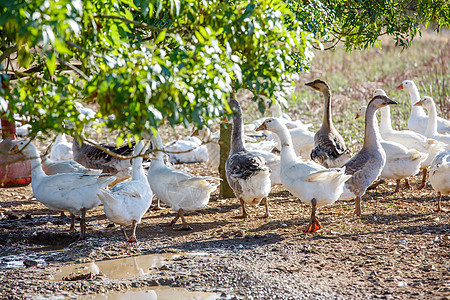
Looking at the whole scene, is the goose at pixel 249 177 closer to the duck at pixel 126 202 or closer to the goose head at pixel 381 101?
the duck at pixel 126 202

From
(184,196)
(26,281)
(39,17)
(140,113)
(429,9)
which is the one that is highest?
(429,9)

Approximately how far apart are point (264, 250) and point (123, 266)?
4.99ft

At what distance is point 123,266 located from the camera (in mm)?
5137

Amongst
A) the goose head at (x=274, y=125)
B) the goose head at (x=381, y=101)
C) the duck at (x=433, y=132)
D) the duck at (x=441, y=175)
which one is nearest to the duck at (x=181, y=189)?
the goose head at (x=274, y=125)

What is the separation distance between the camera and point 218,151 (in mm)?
8664

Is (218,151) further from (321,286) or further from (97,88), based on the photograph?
(97,88)

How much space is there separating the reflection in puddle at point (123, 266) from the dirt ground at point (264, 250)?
0.12 m

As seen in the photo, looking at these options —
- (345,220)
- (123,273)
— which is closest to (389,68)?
(345,220)

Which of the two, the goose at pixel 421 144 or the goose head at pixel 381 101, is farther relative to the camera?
the goose at pixel 421 144

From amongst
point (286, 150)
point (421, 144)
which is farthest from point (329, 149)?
point (421, 144)

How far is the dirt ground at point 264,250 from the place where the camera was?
449 cm

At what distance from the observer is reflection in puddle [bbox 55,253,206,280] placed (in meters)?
4.91

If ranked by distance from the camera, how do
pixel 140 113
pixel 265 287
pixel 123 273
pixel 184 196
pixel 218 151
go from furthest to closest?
pixel 218 151
pixel 184 196
pixel 123 273
pixel 265 287
pixel 140 113

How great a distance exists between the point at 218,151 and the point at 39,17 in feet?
20.5
